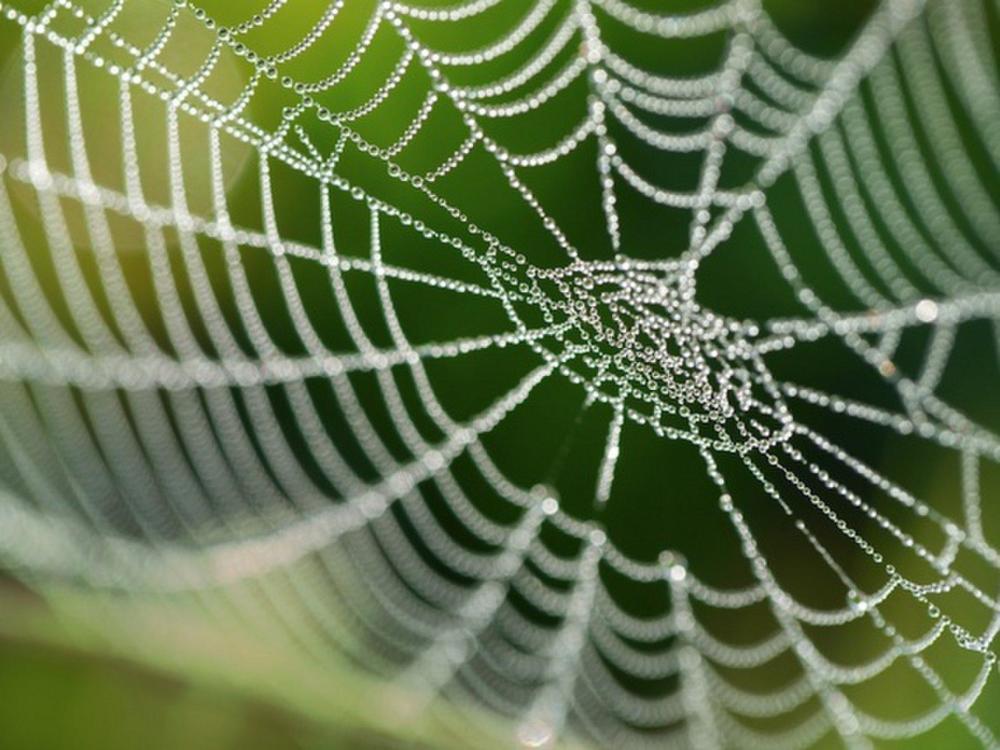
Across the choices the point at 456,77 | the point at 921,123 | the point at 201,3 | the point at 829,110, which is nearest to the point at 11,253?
the point at 201,3

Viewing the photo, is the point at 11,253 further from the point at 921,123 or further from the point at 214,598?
the point at 921,123

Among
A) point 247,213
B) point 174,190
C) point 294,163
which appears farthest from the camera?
point 247,213

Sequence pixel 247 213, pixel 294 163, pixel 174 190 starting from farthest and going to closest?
pixel 247 213
pixel 174 190
pixel 294 163

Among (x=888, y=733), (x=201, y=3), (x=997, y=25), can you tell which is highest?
(x=997, y=25)

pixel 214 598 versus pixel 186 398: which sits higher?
pixel 186 398

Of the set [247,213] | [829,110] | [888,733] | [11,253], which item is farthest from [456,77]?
[888,733]

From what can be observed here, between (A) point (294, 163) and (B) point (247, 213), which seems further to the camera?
(B) point (247, 213)

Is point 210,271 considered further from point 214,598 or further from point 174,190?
point 214,598
